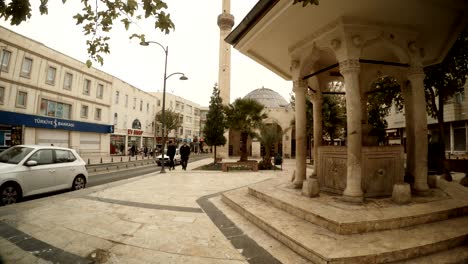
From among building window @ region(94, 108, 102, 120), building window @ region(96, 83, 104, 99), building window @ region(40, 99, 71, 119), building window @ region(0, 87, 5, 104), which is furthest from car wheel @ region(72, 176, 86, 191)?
building window @ region(96, 83, 104, 99)

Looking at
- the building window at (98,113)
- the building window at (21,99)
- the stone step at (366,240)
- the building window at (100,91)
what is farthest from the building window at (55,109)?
the stone step at (366,240)

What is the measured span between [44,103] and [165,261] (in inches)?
1057

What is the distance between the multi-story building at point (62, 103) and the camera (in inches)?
798

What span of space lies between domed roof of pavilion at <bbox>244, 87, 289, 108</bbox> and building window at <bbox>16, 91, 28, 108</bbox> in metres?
33.3

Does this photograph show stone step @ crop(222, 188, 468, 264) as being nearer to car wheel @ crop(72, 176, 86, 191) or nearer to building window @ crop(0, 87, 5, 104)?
car wheel @ crop(72, 176, 86, 191)

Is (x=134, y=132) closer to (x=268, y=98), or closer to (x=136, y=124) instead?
(x=136, y=124)

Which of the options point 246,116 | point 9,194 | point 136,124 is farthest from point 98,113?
point 9,194

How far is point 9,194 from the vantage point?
21.2 ft

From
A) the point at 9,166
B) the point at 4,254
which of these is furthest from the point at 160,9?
the point at 9,166

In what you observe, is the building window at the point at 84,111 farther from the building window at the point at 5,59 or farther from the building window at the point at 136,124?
the building window at the point at 136,124

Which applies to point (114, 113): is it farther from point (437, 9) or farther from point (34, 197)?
point (437, 9)

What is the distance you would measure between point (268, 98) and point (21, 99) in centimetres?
3627

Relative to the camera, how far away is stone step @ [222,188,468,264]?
125 inches

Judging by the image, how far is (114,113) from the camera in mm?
33562
